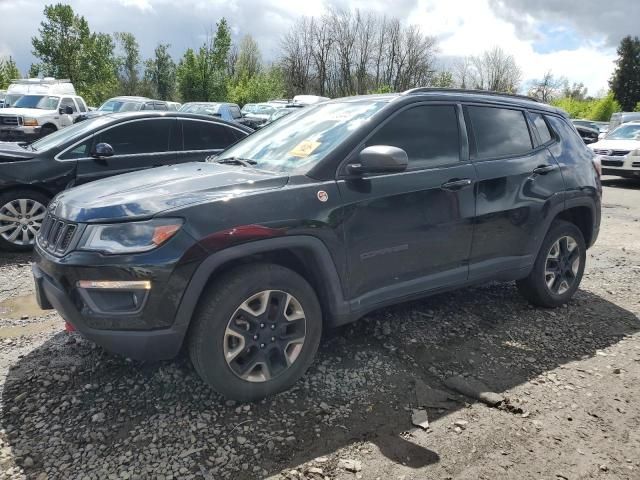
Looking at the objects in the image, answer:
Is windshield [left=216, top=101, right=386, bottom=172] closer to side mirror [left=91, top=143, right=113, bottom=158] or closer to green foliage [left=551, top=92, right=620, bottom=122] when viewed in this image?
side mirror [left=91, top=143, right=113, bottom=158]

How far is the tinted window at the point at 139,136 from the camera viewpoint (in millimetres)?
6340

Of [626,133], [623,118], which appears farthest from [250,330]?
[623,118]

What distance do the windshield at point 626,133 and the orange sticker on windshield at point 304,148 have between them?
47.7 ft

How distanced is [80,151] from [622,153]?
13.4 meters

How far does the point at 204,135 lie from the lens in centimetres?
693

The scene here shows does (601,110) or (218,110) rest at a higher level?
(601,110)

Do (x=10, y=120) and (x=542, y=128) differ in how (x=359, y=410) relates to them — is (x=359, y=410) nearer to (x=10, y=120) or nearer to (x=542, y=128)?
(x=542, y=128)

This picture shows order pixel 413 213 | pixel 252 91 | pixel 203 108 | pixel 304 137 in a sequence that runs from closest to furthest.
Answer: pixel 413 213 < pixel 304 137 < pixel 203 108 < pixel 252 91

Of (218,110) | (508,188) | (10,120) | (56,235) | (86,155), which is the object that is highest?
(218,110)

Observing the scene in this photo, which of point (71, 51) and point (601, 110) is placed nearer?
point (71, 51)

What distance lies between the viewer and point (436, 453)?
8.58 feet

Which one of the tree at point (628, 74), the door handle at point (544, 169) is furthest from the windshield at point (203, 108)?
the tree at point (628, 74)

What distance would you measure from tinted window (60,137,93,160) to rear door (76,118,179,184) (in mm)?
35

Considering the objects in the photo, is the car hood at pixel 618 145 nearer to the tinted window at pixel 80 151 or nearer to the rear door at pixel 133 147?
the rear door at pixel 133 147
